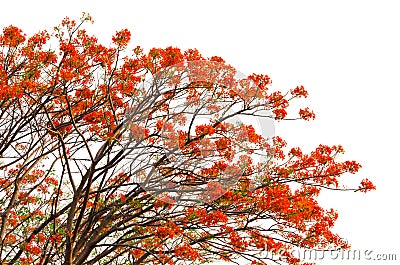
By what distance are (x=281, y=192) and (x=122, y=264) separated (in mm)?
2911

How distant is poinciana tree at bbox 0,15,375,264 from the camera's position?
5465 millimetres

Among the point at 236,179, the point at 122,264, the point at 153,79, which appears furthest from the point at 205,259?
the point at 153,79

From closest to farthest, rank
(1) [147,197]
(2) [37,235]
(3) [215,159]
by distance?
(3) [215,159] < (1) [147,197] < (2) [37,235]

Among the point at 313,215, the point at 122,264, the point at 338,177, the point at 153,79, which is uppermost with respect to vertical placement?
the point at 153,79

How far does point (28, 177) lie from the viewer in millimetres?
7230

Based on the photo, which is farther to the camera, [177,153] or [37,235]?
[37,235]

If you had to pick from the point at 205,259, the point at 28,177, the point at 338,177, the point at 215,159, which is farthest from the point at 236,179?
the point at 28,177

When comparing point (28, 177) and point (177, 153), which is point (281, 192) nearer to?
point (177, 153)

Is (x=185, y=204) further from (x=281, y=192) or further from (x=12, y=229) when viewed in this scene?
(x=12, y=229)

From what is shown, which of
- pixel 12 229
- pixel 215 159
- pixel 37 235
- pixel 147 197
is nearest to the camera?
pixel 215 159

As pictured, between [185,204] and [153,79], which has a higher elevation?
[153,79]

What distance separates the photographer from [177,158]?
552 cm

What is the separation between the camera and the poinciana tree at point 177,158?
5465 millimetres

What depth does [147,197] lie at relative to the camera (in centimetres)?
574
